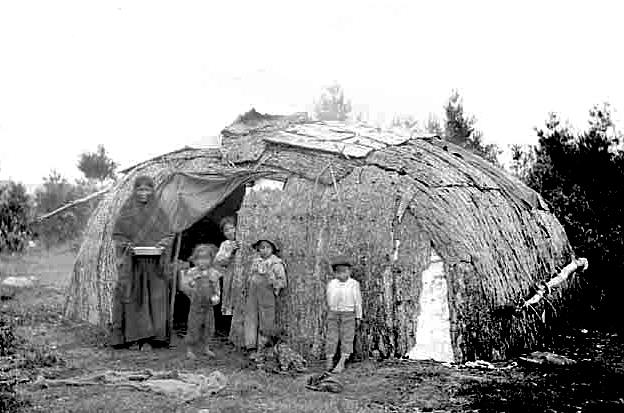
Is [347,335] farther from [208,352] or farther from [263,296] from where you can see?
[208,352]

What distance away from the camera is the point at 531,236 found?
28.5 feet

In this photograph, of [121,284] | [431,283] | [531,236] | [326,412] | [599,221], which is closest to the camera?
[326,412]

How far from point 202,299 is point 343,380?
1977 mm

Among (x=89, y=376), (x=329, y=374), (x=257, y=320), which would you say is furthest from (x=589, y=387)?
(x=89, y=376)

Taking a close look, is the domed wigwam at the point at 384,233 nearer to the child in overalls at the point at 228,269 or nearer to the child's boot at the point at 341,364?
the child in overalls at the point at 228,269

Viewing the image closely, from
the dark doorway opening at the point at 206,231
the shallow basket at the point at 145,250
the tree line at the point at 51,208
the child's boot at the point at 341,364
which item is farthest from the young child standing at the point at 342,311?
the tree line at the point at 51,208

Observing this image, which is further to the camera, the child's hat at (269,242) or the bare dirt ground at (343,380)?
the child's hat at (269,242)

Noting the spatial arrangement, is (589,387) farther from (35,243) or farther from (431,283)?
(35,243)

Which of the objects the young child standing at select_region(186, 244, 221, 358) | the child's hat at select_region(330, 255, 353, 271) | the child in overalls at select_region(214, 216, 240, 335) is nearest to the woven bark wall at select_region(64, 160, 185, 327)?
the child in overalls at select_region(214, 216, 240, 335)

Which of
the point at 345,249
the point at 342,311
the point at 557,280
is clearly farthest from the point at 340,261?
the point at 557,280

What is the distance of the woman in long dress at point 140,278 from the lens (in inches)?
312

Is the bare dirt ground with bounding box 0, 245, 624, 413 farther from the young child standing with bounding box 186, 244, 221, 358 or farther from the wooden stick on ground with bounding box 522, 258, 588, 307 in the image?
the wooden stick on ground with bounding box 522, 258, 588, 307

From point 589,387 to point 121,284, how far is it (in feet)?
17.4

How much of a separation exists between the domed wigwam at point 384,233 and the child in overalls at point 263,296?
0.77 feet
